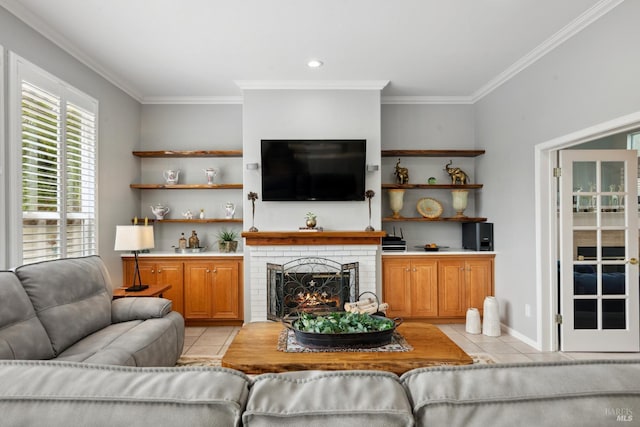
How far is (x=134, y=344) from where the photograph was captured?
2.56m

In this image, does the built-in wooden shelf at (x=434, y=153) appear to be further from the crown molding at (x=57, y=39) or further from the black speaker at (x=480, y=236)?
the crown molding at (x=57, y=39)

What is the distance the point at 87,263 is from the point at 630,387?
10.7 ft

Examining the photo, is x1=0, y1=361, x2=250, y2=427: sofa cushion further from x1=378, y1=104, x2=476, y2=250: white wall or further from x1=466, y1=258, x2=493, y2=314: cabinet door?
x1=378, y1=104, x2=476, y2=250: white wall

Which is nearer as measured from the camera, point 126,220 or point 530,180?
point 530,180

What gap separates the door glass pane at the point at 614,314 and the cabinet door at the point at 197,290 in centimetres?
404

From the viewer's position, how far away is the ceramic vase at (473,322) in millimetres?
4473

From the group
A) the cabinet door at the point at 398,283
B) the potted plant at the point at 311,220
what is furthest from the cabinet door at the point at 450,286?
the potted plant at the point at 311,220

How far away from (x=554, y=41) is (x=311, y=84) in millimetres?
2425

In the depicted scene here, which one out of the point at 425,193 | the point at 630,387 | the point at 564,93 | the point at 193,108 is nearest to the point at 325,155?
the point at 425,193

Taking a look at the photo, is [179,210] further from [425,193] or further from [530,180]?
[530,180]

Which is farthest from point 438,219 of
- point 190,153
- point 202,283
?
point 190,153

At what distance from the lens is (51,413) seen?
2.26 feet

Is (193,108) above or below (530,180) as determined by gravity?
above

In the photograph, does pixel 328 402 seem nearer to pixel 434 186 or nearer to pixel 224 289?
pixel 224 289
